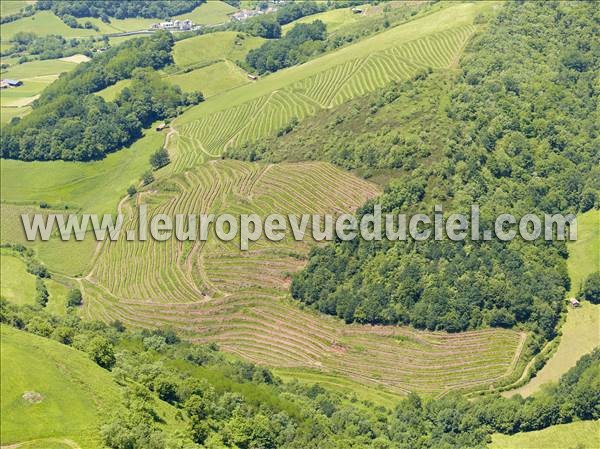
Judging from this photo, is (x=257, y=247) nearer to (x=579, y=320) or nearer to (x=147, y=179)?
Answer: (x=147, y=179)

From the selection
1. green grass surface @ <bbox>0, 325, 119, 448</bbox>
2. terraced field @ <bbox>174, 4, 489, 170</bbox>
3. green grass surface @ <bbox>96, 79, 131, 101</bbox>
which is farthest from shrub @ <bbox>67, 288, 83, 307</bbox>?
green grass surface @ <bbox>96, 79, 131, 101</bbox>

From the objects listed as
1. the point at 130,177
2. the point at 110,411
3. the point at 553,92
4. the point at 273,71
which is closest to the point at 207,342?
the point at 110,411

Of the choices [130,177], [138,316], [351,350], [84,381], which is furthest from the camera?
[130,177]

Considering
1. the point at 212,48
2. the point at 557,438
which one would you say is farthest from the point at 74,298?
the point at 212,48

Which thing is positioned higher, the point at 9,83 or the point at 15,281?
the point at 9,83

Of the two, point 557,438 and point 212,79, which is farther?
point 212,79

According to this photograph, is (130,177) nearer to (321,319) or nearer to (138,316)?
(138,316)

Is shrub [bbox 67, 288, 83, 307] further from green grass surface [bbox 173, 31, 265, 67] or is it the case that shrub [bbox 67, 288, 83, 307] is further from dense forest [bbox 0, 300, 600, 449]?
green grass surface [bbox 173, 31, 265, 67]
